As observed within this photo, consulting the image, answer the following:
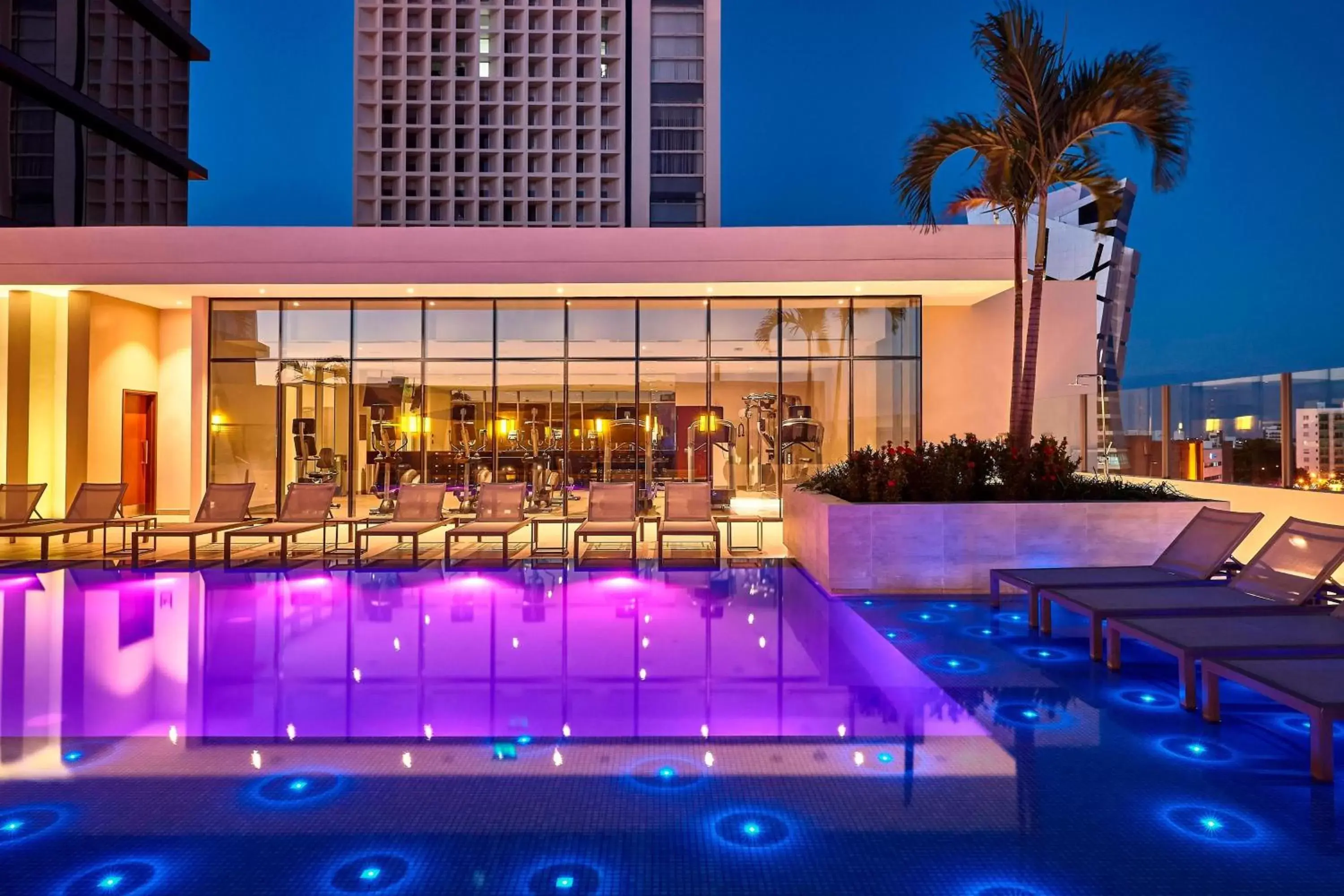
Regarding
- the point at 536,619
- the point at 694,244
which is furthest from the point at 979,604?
the point at 694,244

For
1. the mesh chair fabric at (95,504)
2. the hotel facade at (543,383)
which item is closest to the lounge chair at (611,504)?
the hotel facade at (543,383)

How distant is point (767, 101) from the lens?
227 feet

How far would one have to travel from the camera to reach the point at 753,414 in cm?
1320

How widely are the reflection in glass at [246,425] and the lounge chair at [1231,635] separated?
1283cm

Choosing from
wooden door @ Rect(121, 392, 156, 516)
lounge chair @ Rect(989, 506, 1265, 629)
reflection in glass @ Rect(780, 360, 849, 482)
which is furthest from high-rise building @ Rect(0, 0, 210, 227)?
lounge chair @ Rect(989, 506, 1265, 629)

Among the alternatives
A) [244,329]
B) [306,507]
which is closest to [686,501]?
[306,507]

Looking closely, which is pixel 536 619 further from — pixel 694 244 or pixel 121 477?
pixel 121 477

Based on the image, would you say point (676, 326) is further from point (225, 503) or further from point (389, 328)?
point (225, 503)

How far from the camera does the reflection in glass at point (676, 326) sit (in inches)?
518

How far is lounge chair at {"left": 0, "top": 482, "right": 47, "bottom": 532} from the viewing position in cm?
1041

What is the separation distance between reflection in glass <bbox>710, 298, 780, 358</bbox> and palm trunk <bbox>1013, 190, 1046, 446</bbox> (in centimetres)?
494

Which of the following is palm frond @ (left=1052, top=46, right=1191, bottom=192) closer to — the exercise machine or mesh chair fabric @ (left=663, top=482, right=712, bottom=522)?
mesh chair fabric @ (left=663, top=482, right=712, bottom=522)

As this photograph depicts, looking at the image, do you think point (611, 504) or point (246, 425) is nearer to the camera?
point (611, 504)

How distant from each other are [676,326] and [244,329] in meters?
7.31
